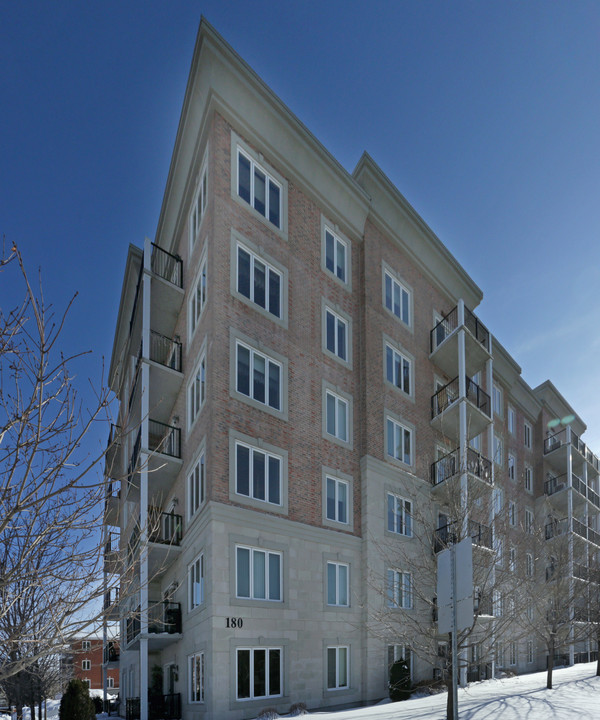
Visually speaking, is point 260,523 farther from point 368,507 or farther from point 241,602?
point 368,507

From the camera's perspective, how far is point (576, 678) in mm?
28297

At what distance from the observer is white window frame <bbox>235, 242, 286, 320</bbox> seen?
2150 centimetres

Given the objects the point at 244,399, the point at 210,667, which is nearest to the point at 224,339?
the point at 244,399

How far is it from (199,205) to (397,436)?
12.2 metres

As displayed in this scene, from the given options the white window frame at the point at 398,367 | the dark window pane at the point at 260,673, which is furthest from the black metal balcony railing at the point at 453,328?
the dark window pane at the point at 260,673

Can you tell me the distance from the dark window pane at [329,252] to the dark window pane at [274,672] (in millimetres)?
14186

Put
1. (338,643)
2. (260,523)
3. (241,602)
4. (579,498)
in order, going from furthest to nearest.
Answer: (579,498), (338,643), (260,523), (241,602)

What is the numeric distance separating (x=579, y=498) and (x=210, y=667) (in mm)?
38232

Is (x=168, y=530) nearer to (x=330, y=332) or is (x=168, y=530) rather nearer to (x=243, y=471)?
(x=243, y=471)

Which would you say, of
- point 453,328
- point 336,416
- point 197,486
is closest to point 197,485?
point 197,486

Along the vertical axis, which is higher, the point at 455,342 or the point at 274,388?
the point at 455,342

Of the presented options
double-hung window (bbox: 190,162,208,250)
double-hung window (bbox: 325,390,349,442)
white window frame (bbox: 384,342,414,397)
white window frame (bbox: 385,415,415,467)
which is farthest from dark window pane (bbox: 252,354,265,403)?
white window frame (bbox: 384,342,414,397)

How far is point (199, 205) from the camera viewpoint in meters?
23.6

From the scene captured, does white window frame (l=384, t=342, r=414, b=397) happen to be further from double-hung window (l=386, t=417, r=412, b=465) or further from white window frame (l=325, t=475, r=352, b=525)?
white window frame (l=325, t=475, r=352, b=525)
